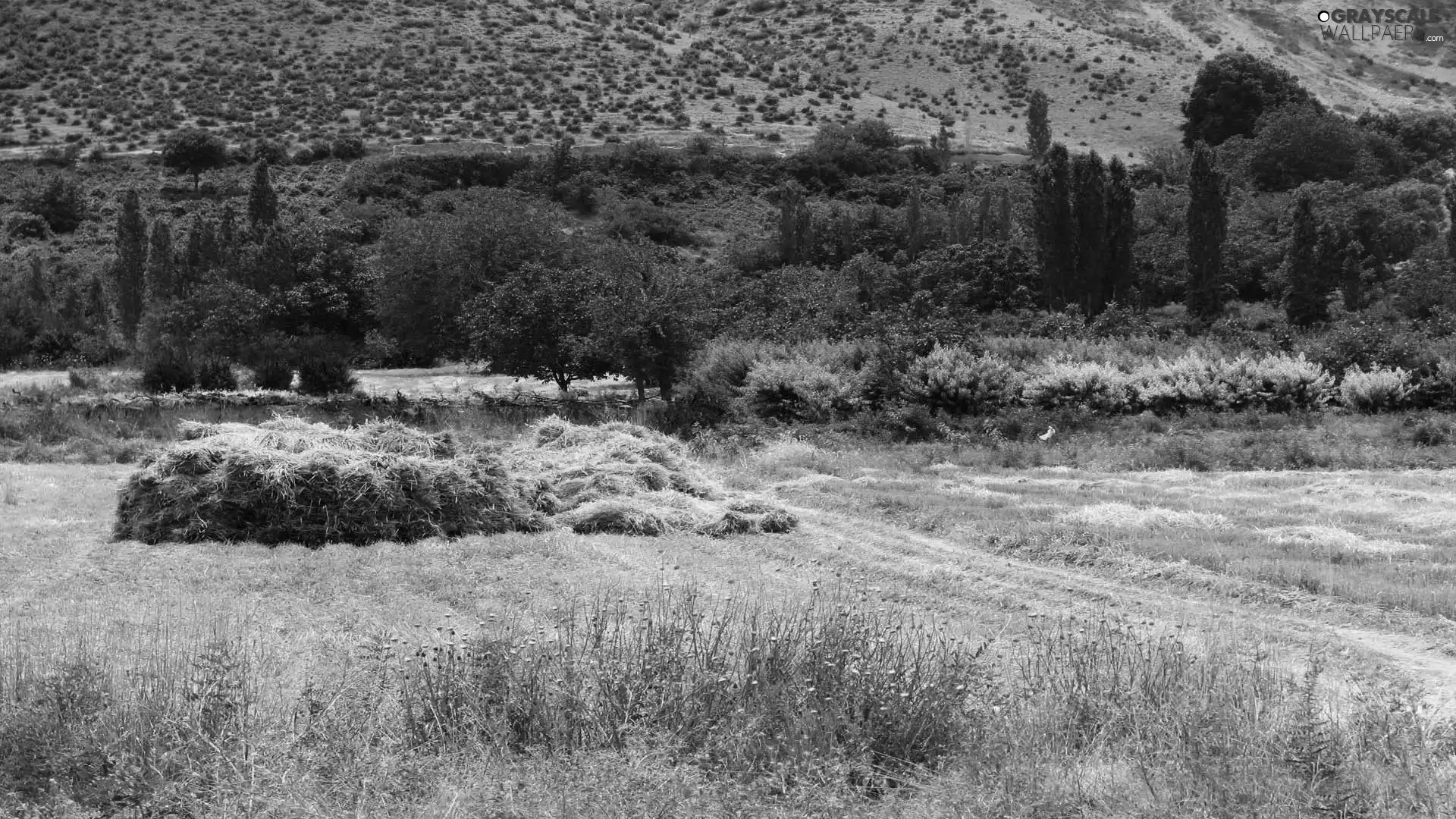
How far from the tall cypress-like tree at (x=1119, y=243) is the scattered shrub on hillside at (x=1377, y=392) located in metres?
23.9

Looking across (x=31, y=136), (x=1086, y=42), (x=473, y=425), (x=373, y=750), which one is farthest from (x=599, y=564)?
(x=1086, y=42)

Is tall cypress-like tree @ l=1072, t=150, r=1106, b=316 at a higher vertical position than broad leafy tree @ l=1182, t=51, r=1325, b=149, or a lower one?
lower

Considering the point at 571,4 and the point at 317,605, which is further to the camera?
the point at 571,4

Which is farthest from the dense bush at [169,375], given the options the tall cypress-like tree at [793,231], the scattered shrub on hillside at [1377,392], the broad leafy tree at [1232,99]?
the broad leafy tree at [1232,99]

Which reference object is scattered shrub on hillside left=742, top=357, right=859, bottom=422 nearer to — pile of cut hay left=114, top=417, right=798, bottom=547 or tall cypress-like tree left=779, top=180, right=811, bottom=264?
pile of cut hay left=114, top=417, right=798, bottom=547

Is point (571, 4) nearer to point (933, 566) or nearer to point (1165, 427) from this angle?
point (1165, 427)

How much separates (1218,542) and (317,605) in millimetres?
8451

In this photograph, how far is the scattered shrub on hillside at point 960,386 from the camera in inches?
918

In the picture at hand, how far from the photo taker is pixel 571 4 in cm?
10838

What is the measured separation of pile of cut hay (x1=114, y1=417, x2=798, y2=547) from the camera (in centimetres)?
1264

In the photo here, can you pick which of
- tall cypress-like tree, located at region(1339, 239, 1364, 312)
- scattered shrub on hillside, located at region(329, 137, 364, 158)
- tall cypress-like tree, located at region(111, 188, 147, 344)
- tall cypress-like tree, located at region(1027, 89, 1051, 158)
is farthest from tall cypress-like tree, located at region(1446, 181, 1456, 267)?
scattered shrub on hillside, located at region(329, 137, 364, 158)

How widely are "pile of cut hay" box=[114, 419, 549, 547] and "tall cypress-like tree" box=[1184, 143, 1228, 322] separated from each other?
3914 centimetres

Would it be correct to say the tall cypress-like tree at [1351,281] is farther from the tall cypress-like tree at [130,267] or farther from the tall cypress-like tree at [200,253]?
the tall cypress-like tree at [130,267]

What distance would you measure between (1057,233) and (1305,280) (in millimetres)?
9208
